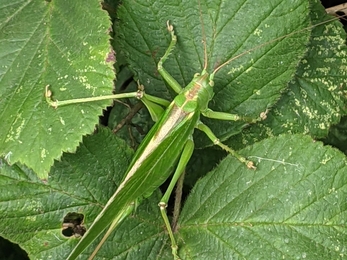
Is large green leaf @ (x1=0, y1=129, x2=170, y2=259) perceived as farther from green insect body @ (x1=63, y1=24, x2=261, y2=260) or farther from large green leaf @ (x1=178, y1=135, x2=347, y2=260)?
large green leaf @ (x1=178, y1=135, x2=347, y2=260)

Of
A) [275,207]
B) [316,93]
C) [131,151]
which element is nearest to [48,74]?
[131,151]

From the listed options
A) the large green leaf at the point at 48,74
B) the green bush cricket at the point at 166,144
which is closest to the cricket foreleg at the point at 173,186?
the green bush cricket at the point at 166,144

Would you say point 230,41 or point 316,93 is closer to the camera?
point 230,41

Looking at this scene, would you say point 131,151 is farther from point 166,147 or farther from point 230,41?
point 230,41

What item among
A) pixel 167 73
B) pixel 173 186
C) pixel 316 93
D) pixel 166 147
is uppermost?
pixel 316 93

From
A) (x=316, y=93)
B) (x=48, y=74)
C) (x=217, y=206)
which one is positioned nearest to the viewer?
(x=48, y=74)

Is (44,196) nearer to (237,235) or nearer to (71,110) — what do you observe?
(71,110)

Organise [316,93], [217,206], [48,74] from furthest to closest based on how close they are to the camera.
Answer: [316,93] → [217,206] → [48,74]

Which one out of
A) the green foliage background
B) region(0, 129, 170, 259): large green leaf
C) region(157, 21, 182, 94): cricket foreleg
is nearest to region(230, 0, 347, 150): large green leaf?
the green foliage background
